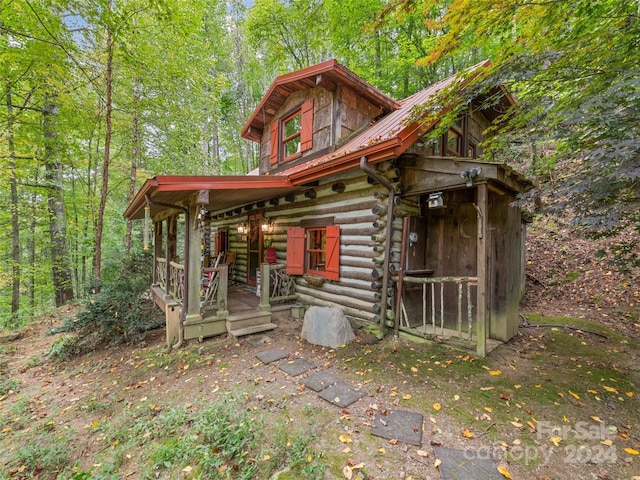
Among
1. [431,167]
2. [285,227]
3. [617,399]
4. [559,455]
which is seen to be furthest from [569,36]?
[285,227]

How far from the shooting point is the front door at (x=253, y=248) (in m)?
9.42

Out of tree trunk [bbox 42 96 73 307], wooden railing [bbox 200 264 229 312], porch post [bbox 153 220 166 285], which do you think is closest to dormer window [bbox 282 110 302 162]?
wooden railing [bbox 200 264 229 312]

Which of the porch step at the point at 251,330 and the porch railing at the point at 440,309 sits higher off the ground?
the porch railing at the point at 440,309

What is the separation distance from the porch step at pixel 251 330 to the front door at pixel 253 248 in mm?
3496

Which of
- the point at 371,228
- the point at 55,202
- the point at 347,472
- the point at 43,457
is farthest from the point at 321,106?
the point at 55,202

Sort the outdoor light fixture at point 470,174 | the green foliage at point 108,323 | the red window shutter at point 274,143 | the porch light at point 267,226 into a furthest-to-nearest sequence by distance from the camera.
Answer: the red window shutter at point 274,143, the porch light at point 267,226, the green foliage at point 108,323, the outdoor light fixture at point 470,174

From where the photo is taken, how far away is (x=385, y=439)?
107 inches

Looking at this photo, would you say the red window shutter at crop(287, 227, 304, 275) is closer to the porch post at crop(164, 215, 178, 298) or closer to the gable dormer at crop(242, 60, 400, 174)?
the gable dormer at crop(242, 60, 400, 174)

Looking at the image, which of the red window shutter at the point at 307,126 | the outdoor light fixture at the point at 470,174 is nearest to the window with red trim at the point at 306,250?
the red window shutter at the point at 307,126

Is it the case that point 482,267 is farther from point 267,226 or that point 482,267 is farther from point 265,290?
point 267,226

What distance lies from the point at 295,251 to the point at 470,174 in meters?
4.45

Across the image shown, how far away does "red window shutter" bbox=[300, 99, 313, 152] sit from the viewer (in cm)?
794

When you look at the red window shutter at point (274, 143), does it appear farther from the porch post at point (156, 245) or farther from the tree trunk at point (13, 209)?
the tree trunk at point (13, 209)

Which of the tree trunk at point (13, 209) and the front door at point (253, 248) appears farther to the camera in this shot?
the front door at point (253, 248)
